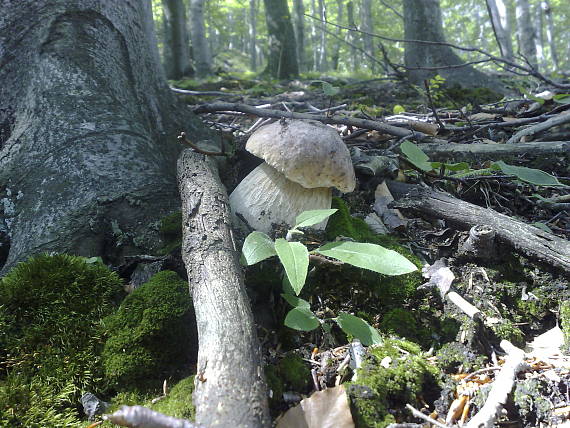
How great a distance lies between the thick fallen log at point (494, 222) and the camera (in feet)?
5.77

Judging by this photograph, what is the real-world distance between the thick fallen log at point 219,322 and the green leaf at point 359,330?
409 mm

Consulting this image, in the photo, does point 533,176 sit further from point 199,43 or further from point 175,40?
point 199,43

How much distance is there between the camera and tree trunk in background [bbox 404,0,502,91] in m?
6.02

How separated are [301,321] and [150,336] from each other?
0.56 m

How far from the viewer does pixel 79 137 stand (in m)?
2.12

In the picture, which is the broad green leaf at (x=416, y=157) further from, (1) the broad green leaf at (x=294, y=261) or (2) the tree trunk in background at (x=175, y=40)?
(2) the tree trunk in background at (x=175, y=40)

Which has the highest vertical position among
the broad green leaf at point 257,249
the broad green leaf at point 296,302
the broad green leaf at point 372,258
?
the broad green leaf at point 257,249

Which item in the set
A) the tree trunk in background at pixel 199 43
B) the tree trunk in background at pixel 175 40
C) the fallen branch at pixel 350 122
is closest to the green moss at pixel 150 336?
the fallen branch at pixel 350 122

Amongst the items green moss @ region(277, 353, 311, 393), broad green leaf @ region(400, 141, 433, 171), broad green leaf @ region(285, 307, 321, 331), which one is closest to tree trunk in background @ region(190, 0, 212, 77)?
broad green leaf @ region(400, 141, 433, 171)

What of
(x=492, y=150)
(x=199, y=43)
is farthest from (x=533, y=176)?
(x=199, y=43)

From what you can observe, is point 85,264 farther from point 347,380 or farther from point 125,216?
point 347,380

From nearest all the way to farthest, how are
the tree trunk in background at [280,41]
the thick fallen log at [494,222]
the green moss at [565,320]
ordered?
the green moss at [565,320], the thick fallen log at [494,222], the tree trunk in background at [280,41]

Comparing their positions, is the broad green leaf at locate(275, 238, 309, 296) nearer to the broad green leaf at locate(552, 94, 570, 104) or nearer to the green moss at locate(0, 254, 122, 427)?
the green moss at locate(0, 254, 122, 427)

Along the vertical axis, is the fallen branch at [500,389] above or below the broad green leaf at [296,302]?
below
